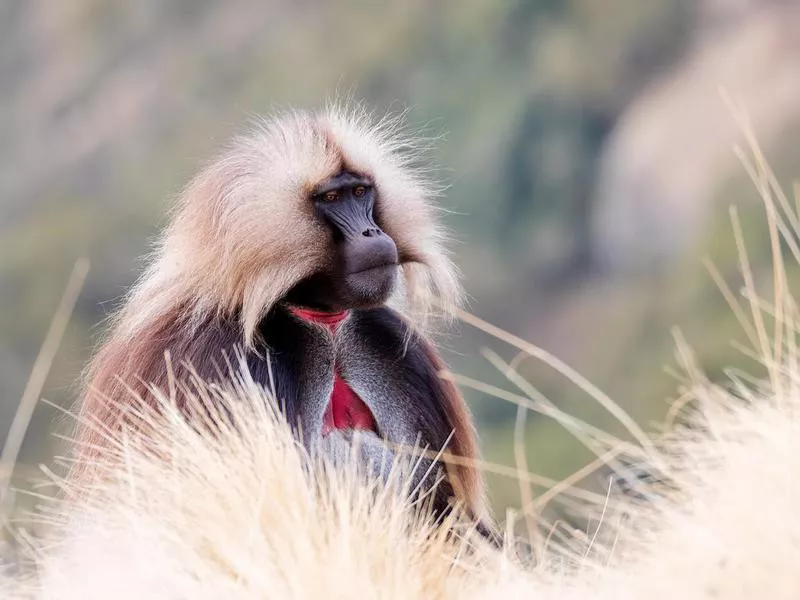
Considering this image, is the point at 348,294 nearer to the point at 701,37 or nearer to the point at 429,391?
the point at 429,391

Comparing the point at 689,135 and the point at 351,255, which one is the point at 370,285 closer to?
the point at 351,255

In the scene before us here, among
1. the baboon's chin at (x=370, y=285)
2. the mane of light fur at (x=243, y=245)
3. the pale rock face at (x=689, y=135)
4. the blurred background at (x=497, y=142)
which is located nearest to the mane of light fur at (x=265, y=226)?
the mane of light fur at (x=243, y=245)

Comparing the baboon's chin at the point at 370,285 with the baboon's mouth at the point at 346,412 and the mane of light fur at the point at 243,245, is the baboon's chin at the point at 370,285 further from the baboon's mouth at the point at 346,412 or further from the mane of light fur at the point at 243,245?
the baboon's mouth at the point at 346,412

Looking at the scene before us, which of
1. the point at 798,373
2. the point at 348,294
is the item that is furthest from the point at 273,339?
the point at 798,373

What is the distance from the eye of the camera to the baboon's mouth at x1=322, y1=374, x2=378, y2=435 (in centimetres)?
457

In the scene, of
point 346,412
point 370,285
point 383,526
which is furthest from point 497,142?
point 383,526

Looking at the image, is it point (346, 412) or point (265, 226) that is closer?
point (265, 226)

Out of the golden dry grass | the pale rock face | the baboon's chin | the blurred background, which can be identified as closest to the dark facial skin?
the baboon's chin

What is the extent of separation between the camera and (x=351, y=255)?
4.46 m

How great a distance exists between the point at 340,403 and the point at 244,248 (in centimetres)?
58

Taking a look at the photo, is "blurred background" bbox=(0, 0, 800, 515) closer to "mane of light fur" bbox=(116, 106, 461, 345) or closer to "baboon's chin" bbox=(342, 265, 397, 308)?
"mane of light fur" bbox=(116, 106, 461, 345)

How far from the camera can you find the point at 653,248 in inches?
1054

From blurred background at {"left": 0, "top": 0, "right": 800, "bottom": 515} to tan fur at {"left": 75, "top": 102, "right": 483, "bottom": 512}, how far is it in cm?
1262

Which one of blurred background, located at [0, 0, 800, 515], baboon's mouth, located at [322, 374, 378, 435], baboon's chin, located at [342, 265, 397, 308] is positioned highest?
baboon's chin, located at [342, 265, 397, 308]
